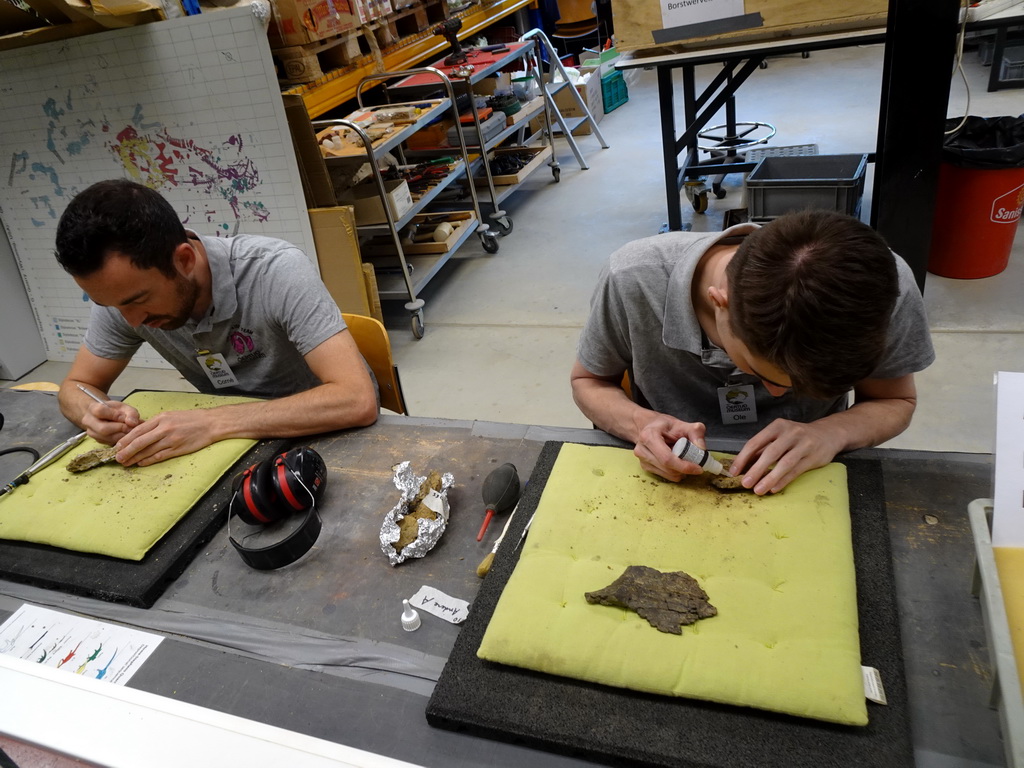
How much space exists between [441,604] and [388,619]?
0.27ft

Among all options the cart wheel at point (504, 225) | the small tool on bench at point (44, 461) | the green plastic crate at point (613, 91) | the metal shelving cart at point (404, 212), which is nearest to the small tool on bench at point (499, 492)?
the small tool on bench at point (44, 461)

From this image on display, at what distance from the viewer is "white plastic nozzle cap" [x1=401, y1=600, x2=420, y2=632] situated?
3.20 ft

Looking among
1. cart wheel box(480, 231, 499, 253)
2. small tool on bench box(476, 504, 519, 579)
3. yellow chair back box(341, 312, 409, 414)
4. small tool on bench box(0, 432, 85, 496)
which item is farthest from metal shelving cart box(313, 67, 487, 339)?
small tool on bench box(476, 504, 519, 579)

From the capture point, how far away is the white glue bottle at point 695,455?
1.02 m

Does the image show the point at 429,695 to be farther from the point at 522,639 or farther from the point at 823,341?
the point at 823,341

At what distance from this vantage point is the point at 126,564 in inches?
45.8

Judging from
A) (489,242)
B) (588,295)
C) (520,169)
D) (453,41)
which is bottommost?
(588,295)

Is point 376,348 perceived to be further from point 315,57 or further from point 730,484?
point 315,57

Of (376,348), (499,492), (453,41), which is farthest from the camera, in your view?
(453,41)

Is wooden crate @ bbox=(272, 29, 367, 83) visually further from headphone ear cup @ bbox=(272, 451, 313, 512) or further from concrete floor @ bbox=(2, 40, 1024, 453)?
headphone ear cup @ bbox=(272, 451, 313, 512)

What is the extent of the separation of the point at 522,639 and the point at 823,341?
1.68 feet

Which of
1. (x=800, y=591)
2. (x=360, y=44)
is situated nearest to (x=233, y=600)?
(x=800, y=591)

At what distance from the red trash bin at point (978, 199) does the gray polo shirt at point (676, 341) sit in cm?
205

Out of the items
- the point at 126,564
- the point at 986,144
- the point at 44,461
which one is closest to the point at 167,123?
the point at 44,461
